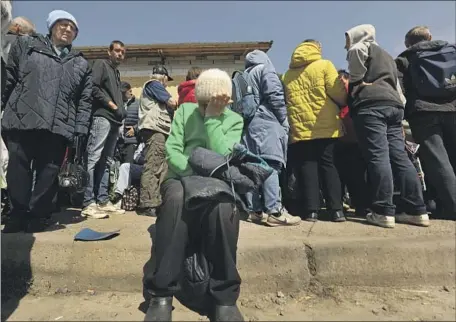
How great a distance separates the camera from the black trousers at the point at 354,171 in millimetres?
4250

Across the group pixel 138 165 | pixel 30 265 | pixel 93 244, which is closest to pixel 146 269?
pixel 93 244

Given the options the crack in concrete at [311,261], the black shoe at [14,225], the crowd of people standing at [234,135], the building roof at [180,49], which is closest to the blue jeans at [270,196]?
the crowd of people standing at [234,135]

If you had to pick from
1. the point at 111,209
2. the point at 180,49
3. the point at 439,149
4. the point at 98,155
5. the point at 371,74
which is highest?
the point at 180,49

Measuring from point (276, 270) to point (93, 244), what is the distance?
145 cm

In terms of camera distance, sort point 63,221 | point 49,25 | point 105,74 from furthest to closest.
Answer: point 105,74
point 63,221
point 49,25

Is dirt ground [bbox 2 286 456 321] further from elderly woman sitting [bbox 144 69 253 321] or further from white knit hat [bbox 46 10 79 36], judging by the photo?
white knit hat [bbox 46 10 79 36]

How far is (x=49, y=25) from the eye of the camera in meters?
3.60

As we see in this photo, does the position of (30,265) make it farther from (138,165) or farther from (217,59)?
(217,59)

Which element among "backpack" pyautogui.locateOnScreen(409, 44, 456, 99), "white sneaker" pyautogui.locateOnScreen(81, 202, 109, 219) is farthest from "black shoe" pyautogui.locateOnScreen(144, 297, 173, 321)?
"backpack" pyautogui.locateOnScreen(409, 44, 456, 99)

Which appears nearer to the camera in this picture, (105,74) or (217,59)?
(105,74)

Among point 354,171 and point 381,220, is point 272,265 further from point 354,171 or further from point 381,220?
point 354,171

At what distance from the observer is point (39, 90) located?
3.30 metres

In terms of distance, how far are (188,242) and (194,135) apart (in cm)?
81

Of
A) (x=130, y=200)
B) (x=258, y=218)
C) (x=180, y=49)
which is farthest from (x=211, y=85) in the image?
(x=180, y=49)
